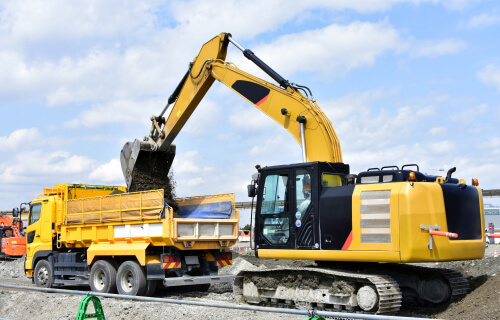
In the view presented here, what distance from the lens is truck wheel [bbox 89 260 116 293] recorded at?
13.6 meters

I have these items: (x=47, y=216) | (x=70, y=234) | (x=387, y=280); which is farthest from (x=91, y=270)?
(x=387, y=280)

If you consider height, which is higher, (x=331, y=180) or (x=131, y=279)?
(x=331, y=180)

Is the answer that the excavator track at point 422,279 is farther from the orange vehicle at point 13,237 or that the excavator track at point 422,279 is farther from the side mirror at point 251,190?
the orange vehicle at point 13,237

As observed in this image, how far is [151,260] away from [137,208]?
1262 mm

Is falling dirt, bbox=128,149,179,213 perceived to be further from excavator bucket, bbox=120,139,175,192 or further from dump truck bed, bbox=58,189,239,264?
dump truck bed, bbox=58,189,239,264

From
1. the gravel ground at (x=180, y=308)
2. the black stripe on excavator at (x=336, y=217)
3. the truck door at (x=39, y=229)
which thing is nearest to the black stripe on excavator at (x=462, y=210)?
the gravel ground at (x=180, y=308)

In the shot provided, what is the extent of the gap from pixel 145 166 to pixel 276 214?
227 inches

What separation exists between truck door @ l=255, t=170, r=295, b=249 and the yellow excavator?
2 centimetres

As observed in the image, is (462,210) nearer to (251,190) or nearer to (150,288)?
(251,190)

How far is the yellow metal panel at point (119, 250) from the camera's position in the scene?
12.9 meters

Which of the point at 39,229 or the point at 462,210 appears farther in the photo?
the point at 39,229

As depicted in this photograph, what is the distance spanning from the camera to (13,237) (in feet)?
86.0

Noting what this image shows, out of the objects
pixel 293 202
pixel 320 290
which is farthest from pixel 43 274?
pixel 320 290

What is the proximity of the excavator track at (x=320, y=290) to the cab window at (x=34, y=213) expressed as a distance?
8211 mm
